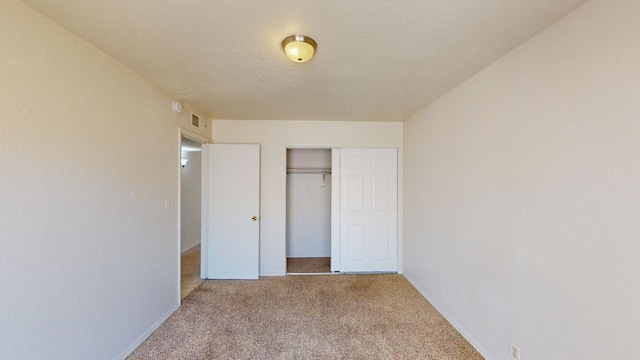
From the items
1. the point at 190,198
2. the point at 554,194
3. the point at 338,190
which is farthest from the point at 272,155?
the point at 554,194

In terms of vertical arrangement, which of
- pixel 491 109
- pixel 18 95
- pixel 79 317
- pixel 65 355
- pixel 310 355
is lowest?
pixel 310 355

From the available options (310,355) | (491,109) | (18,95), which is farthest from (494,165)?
(18,95)

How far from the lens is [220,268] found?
3.77 m

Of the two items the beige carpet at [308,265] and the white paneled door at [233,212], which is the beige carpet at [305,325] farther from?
the beige carpet at [308,265]

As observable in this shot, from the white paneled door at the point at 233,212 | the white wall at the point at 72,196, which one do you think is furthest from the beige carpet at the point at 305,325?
the white wall at the point at 72,196

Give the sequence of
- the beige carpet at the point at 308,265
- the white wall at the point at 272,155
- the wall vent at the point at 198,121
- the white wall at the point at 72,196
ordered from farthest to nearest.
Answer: the beige carpet at the point at 308,265 < the white wall at the point at 272,155 < the wall vent at the point at 198,121 < the white wall at the point at 72,196

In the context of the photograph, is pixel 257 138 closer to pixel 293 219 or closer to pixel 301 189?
pixel 301 189

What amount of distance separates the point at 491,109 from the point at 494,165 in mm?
440

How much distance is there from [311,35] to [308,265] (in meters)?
3.66

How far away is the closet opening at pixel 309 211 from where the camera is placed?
4.94 metres

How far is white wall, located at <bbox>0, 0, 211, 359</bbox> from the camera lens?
4.40 ft

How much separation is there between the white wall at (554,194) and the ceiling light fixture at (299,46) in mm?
1400

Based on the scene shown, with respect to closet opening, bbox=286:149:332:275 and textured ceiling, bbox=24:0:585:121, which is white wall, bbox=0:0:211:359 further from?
closet opening, bbox=286:149:332:275

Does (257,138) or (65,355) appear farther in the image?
(257,138)
